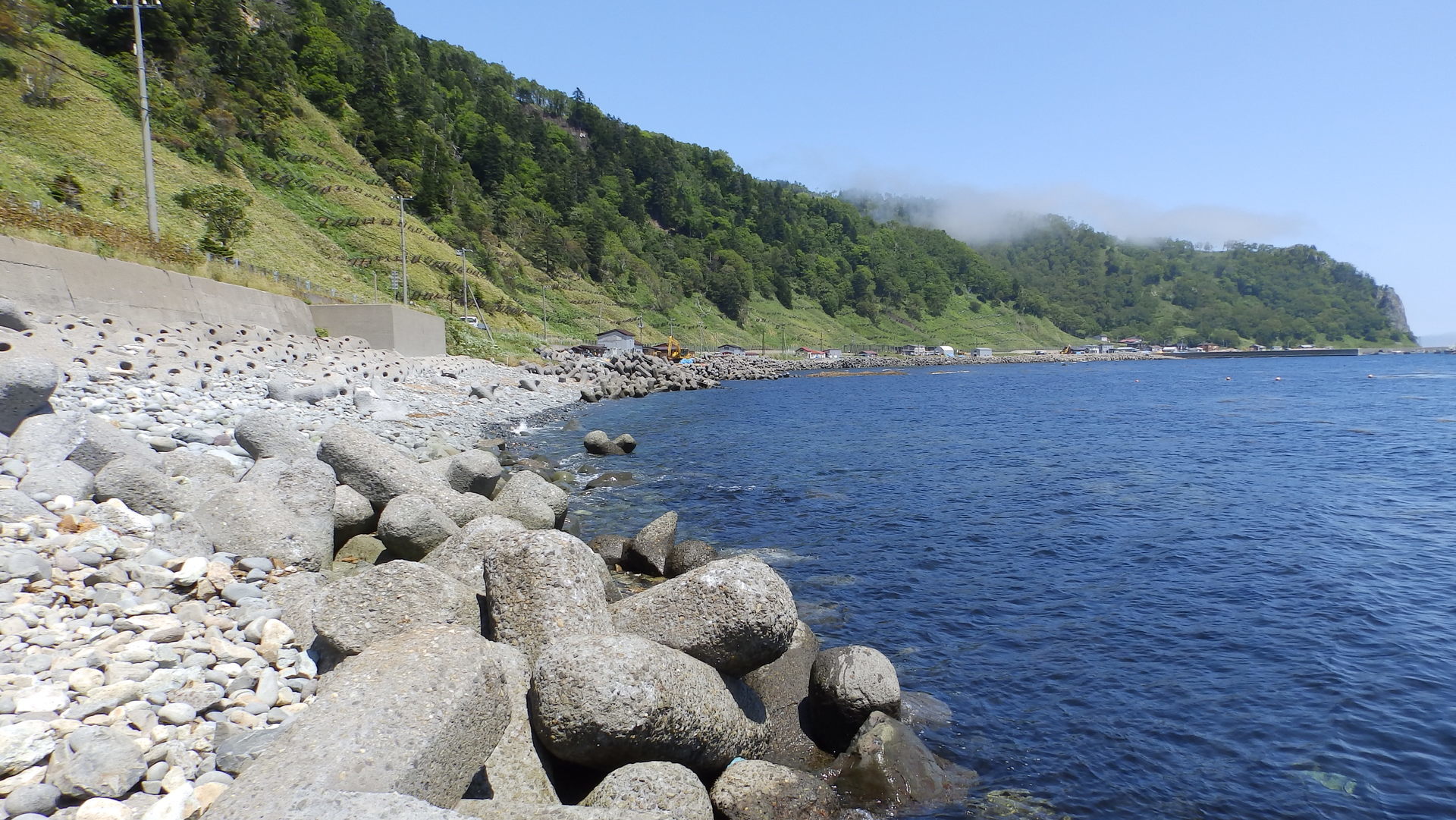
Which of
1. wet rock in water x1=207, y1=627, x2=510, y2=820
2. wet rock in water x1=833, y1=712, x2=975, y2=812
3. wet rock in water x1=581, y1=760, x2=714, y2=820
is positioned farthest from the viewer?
wet rock in water x1=833, y1=712, x2=975, y2=812

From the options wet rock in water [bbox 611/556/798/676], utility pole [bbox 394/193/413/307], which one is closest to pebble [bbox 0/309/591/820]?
wet rock in water [bbox 611/556/798/676]

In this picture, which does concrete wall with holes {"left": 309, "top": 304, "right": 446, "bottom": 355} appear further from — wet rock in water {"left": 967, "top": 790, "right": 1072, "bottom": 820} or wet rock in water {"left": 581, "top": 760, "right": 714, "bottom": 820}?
wet rock in water {"left": 967, "top": 790, "right": 1072, "bottom": 820}

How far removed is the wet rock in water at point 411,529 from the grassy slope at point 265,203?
1805 cm

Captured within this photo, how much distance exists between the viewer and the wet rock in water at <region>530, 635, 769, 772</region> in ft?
18.6

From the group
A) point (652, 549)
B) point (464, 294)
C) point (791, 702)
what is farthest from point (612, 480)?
point (464, 294)

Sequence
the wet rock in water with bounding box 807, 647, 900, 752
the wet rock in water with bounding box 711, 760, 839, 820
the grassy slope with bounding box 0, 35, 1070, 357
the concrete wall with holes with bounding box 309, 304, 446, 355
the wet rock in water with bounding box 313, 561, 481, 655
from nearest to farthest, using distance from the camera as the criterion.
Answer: the wet rock in water with bounding box 313, 561, 481, 655, the wet rock in water with bounding box 711, 760, 839, 820, the wet rock in water with bounding box 807, 647, 900, 752, the grassy slope with bounding box 0, 35, 1070, 357, the concrete wall with holes with bounding box 309, 304, 446, 355

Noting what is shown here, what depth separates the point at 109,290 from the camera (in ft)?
68.7

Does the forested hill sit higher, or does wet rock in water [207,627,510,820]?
the forested hill

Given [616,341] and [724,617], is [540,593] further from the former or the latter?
[616,341]

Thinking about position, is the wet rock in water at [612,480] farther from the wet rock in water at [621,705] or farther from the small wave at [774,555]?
the wet rock in water at [621,705]

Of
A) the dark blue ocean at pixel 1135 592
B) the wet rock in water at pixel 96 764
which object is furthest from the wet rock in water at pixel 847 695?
the wet rock in water at pixel 96 764

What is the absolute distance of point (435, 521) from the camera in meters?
9.93

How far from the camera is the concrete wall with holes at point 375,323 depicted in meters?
39.8

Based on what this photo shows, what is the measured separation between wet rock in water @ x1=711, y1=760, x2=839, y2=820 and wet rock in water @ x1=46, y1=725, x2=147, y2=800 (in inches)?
160
